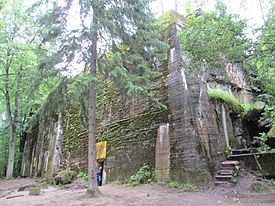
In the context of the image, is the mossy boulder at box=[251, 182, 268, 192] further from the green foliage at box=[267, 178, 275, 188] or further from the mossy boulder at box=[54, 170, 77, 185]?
the mossy boulder at box=[54, 170, 77, 185]

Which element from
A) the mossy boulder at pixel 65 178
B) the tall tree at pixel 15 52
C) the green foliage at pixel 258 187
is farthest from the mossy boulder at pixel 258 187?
the tall tree at pixel 15 52

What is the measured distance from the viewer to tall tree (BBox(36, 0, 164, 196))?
25.9ft

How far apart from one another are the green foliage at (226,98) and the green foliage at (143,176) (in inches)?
147

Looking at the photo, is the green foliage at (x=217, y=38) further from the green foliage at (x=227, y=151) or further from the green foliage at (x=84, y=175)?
the green foliage at (x=84, y=175)

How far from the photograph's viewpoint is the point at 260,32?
19.3ft

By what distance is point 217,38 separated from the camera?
623 centimetres

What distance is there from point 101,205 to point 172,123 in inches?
169

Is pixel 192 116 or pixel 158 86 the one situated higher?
pixel 158 86

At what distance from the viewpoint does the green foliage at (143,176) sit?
32.2 ft

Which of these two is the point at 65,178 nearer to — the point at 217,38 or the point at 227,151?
the point at 227,151

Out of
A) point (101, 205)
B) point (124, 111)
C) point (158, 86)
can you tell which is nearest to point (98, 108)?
point (124, 111)

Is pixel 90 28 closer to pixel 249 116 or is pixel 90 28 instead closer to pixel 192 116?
pixel 192 116

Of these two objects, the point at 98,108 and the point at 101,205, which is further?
the point at 98,108

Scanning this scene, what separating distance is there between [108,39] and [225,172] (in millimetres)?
5783
